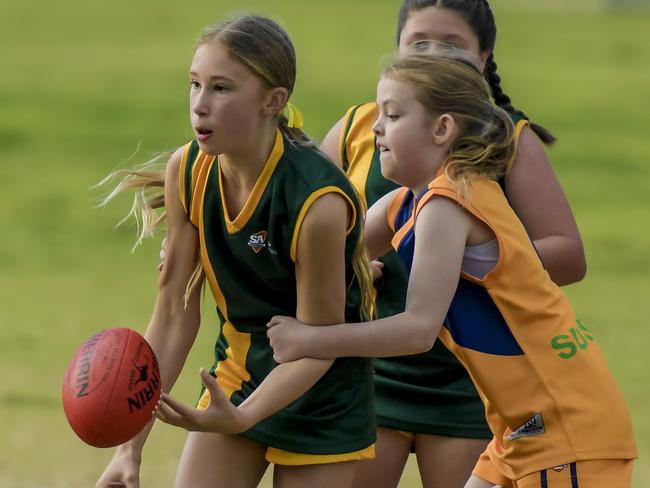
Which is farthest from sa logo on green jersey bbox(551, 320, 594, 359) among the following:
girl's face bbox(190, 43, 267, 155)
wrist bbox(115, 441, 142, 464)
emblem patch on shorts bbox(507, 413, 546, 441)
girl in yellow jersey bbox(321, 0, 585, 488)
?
wrist bbox(115, 441, 142, 464)

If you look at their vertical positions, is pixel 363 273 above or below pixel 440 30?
below

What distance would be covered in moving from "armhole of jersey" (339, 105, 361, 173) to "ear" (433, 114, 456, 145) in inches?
30.6

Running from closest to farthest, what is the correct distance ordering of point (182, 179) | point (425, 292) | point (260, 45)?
1. point (425, 292)
2. point (260, 45)
3. point (182, 179)

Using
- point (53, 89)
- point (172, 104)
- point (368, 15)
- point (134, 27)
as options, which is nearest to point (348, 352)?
point (172, 104)

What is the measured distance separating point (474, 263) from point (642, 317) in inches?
398

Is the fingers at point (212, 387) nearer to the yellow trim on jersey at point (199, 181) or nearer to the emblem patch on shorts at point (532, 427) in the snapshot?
the yellow trim on jersey at point (199, 181)

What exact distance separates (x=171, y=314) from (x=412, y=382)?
2.90ft

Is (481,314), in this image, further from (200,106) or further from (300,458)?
(200,106)

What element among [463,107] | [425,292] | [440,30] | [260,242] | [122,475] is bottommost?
[122,475]

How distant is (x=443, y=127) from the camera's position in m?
4.09

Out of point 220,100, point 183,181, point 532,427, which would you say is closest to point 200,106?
point 220,100

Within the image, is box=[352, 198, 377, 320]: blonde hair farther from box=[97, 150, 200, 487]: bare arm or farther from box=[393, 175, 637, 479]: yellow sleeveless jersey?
box=[97, 150, 200, 487]: bare arm

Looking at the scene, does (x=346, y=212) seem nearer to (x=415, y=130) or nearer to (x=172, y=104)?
(x=415, y=130)

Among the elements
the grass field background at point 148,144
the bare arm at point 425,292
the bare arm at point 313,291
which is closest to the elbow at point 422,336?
the bare arm at point 425,292
